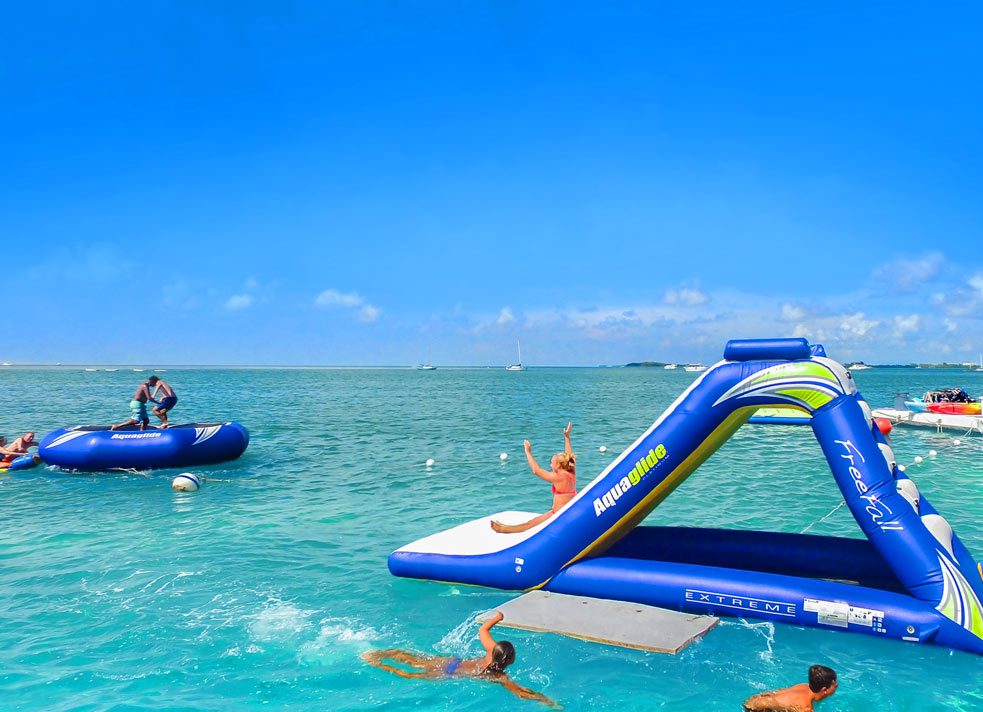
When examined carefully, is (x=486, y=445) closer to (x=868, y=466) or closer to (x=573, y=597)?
(x=573, y=597)

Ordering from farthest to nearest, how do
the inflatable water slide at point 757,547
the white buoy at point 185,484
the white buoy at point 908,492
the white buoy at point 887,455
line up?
the white buoy at point 185,484 < the white buoy at point 887,455 < the white buoy at point 908,492 < the inflatable water slide at point 757,547

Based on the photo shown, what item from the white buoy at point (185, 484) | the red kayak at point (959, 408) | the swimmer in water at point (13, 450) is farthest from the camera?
the red kayak at point (959, 408)

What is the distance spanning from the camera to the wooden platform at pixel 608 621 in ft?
24.7

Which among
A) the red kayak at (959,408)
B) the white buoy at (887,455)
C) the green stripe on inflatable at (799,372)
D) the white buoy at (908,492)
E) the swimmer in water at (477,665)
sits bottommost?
the swimmer in water at (477,665)

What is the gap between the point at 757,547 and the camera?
31.1ft

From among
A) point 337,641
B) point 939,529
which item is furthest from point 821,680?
point 337,641

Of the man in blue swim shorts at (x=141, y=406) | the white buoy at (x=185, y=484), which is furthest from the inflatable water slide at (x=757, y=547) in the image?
the man in blue swim shorts at (x=141, y=406)

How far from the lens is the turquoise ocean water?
6.98 metres

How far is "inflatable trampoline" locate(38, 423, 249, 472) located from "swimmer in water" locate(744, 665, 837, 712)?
1800 centimetres

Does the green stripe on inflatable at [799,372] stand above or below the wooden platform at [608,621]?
above

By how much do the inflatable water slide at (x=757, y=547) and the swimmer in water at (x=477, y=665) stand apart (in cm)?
177

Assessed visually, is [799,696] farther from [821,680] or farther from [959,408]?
[959,408]

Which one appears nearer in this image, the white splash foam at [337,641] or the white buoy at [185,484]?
the white splash foam at [337,641]

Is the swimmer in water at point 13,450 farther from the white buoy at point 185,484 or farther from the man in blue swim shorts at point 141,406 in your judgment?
the white buoy at point 185,484
